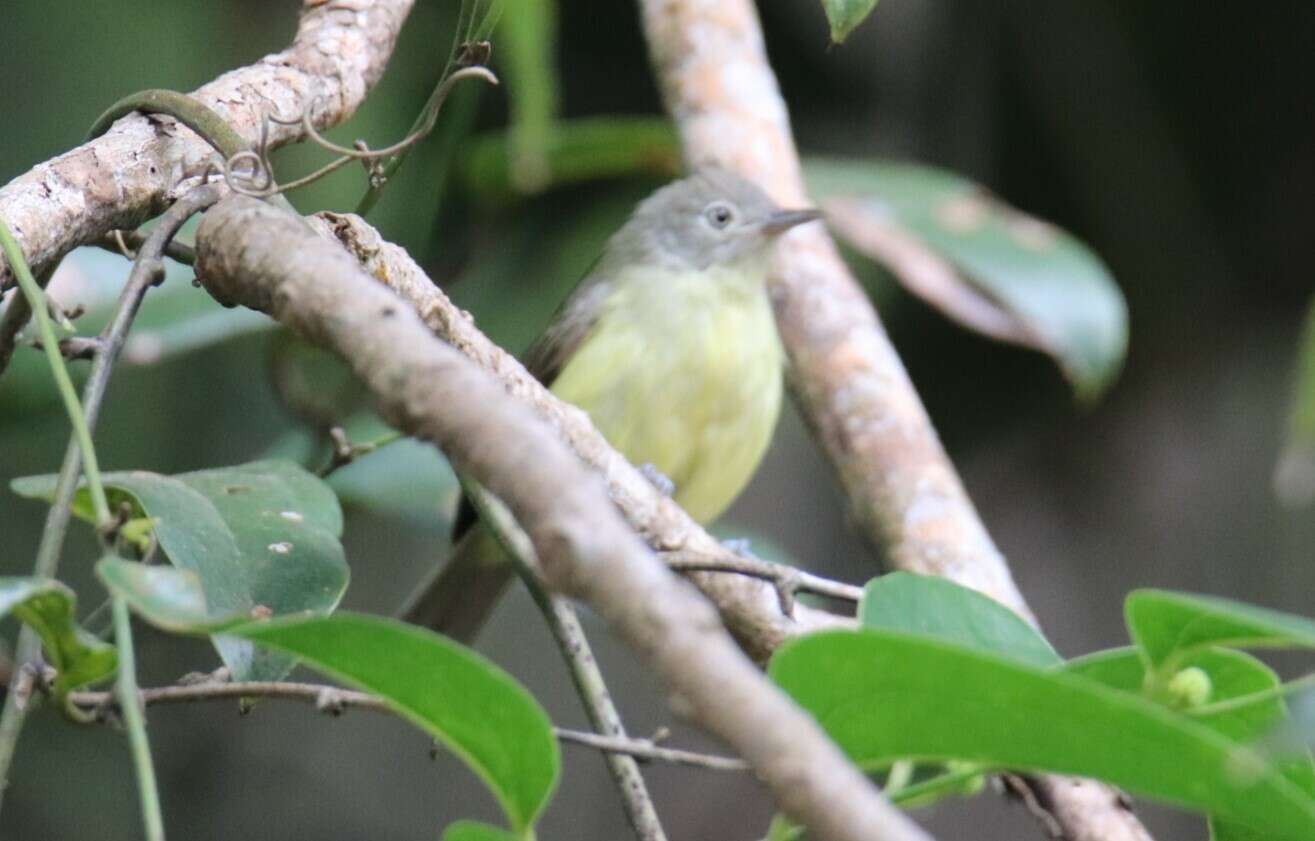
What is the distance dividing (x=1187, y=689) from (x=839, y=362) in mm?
2033

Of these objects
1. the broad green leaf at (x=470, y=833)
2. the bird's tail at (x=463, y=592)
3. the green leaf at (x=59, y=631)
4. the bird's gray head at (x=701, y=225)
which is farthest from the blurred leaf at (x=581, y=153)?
the broad green leaf at (x=470, y=833)

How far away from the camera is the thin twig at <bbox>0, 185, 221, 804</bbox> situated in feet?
3.19

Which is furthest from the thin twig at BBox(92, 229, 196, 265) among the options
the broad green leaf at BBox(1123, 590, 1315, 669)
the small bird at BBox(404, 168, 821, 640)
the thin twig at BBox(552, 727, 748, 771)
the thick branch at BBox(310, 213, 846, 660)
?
the small bird at BBox(404, 168, 821, 640)

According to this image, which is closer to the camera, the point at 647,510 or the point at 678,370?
the point at 647,510

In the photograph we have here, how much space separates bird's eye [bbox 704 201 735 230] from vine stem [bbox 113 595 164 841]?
124 inches

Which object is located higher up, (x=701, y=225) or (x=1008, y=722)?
(x=1008, y=722)

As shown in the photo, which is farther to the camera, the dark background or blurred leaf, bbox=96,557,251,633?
the dark background

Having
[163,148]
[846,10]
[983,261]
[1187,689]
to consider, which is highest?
[846,10]

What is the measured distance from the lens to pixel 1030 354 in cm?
497

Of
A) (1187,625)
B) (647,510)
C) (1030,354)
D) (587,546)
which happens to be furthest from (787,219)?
(587,546)

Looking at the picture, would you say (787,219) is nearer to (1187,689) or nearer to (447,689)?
(1187,689)

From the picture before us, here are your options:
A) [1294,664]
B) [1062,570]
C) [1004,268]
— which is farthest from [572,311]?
[1294,664]

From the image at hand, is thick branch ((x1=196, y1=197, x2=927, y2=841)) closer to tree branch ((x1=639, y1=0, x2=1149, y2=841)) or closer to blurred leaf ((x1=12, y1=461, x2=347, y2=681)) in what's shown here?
blurred leaf ((x1=12, y1=461, x2=347, y2=681))

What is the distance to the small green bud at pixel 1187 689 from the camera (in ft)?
3.50
